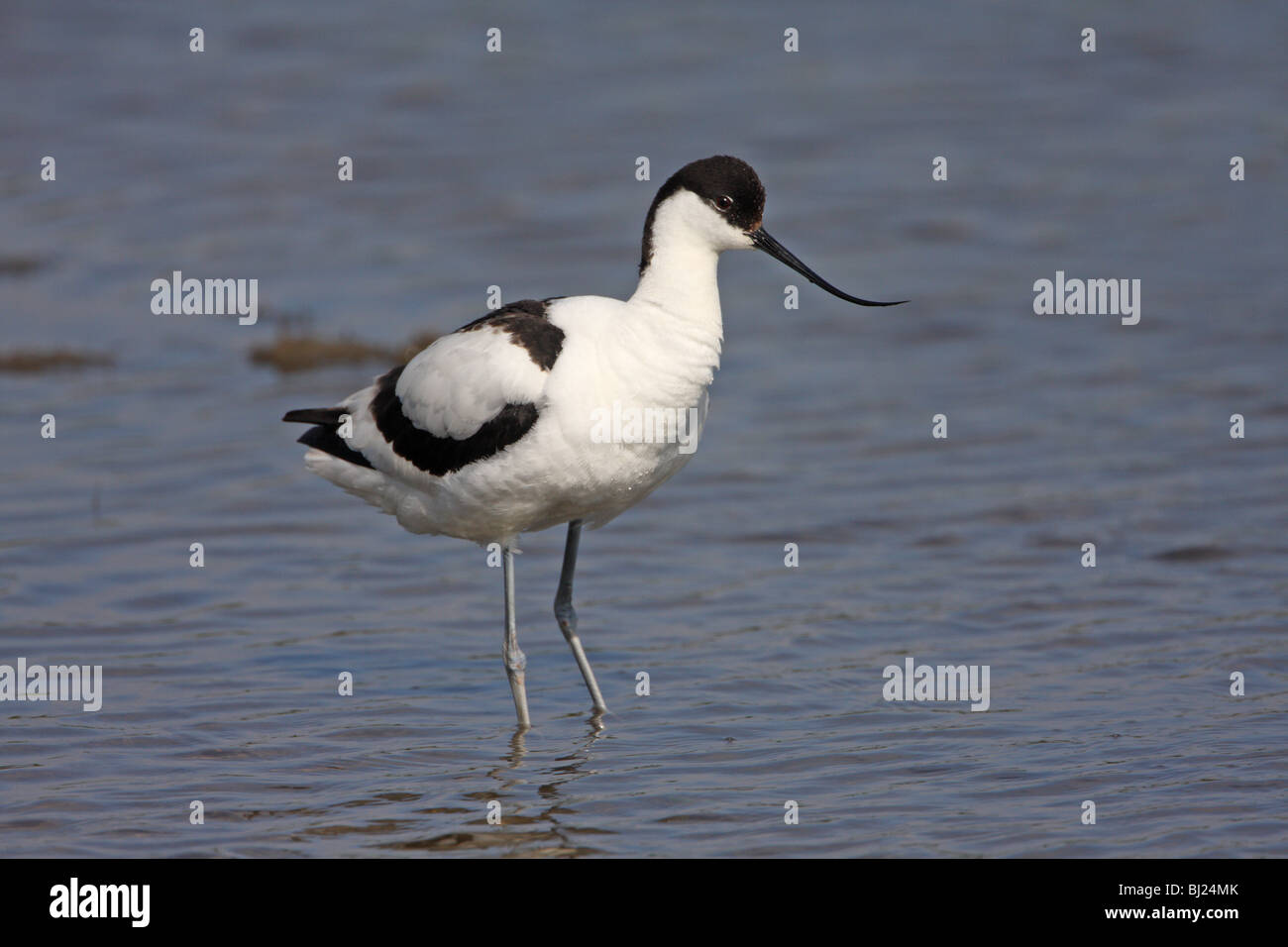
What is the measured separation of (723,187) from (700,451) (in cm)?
386

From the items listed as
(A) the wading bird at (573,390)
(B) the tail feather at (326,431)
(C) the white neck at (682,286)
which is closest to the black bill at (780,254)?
(A) the wading bird at (573,390)

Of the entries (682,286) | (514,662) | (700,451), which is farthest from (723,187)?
(700,451)

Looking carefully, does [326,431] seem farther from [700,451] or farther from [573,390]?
[700,451]

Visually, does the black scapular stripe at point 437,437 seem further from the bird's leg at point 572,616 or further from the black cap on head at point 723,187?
the black cap on head at point 723,187

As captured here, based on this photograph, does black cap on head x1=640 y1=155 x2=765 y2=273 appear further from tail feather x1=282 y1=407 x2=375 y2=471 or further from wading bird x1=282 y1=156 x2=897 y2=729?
tail feather x1=282 y1=407 x2=375 y2=471

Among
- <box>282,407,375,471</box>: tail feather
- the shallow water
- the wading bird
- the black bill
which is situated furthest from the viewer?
<box>282,407,375,471</box>: tail feather

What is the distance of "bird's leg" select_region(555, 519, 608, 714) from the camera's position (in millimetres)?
6961

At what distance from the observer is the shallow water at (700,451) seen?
6.12m

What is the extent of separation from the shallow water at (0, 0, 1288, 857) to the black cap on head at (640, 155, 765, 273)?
1.93m

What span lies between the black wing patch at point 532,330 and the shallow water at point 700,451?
1524 mm

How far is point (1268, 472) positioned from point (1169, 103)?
7998 mm

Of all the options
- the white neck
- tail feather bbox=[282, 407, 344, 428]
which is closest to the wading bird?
the white neck

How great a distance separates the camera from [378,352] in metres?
11.8

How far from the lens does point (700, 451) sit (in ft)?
34.0
